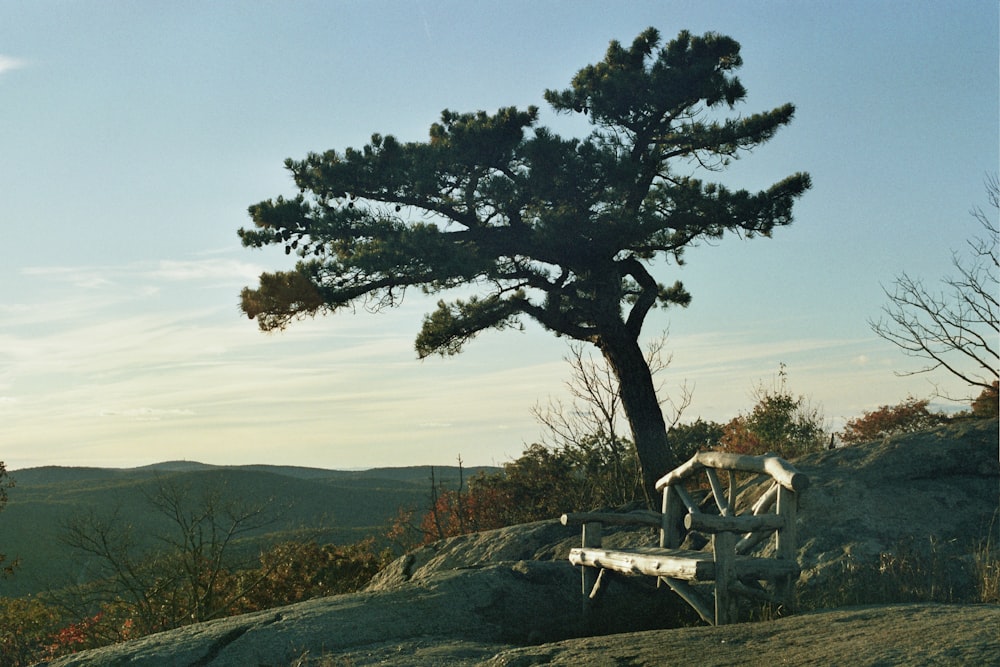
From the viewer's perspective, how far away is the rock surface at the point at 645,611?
18.4ft

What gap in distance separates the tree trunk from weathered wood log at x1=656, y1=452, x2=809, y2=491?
4.92m

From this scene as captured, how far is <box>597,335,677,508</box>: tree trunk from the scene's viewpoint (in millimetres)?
14086

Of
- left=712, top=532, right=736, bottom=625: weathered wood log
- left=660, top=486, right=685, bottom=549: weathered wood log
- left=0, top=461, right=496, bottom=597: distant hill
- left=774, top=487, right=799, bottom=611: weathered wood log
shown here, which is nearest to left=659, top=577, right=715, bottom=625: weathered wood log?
left=712, top=532, right=736, bottom=625: weathered wood log

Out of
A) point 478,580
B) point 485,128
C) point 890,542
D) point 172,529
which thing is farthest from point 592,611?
point 172,529

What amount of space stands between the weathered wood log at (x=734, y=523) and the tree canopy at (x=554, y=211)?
6.79m

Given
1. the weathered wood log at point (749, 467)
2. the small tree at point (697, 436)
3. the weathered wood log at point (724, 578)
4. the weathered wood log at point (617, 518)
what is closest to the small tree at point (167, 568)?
the weathered wood log at point (617, 518)

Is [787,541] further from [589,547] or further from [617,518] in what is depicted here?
[589,547]

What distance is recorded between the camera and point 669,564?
23.8 ft

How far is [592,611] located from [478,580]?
3.52ft

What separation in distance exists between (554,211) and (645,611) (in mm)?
7178

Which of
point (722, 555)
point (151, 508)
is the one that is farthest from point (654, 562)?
point (151, 508)

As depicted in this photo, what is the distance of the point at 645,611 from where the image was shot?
8.34 m

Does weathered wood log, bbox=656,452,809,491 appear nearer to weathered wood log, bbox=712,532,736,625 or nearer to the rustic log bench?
the rustic log bench

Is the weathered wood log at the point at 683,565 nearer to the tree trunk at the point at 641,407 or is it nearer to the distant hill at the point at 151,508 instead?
the tree trunk at the point at 641,407
